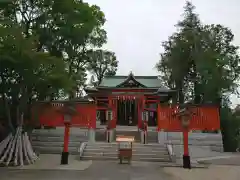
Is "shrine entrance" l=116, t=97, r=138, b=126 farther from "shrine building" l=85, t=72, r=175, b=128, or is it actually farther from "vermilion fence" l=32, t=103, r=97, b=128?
"vermilion fence" l=32, t=103, r=97, b=128

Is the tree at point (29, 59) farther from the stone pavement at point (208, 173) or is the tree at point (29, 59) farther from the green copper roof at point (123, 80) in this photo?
the green copper roof at point (123, 80)

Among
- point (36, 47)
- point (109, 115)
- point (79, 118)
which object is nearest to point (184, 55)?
point (109, 115)

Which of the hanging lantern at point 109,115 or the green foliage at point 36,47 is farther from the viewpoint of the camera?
the hanging lantern at point 109,115

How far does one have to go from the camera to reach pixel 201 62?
22562mm

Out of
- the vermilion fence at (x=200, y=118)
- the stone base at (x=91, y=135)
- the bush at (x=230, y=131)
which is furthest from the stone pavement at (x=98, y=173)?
the bush at (x=230, y=131)

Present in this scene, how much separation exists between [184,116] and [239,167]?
3046 millimetres

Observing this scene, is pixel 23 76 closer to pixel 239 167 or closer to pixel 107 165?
pixel 107 165

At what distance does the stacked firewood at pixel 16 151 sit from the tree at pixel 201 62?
1442cm

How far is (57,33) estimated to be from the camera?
52.5 ft

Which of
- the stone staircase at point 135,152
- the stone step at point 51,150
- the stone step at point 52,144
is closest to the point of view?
the stone staircase at point 135,152

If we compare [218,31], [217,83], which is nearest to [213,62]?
[217,83]

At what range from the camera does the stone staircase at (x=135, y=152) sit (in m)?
13.6

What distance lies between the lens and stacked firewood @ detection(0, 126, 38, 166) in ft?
39.2

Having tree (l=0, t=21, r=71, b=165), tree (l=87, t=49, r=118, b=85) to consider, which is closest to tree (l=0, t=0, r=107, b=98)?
tree (l=0, t=21, r=71, b=165)
